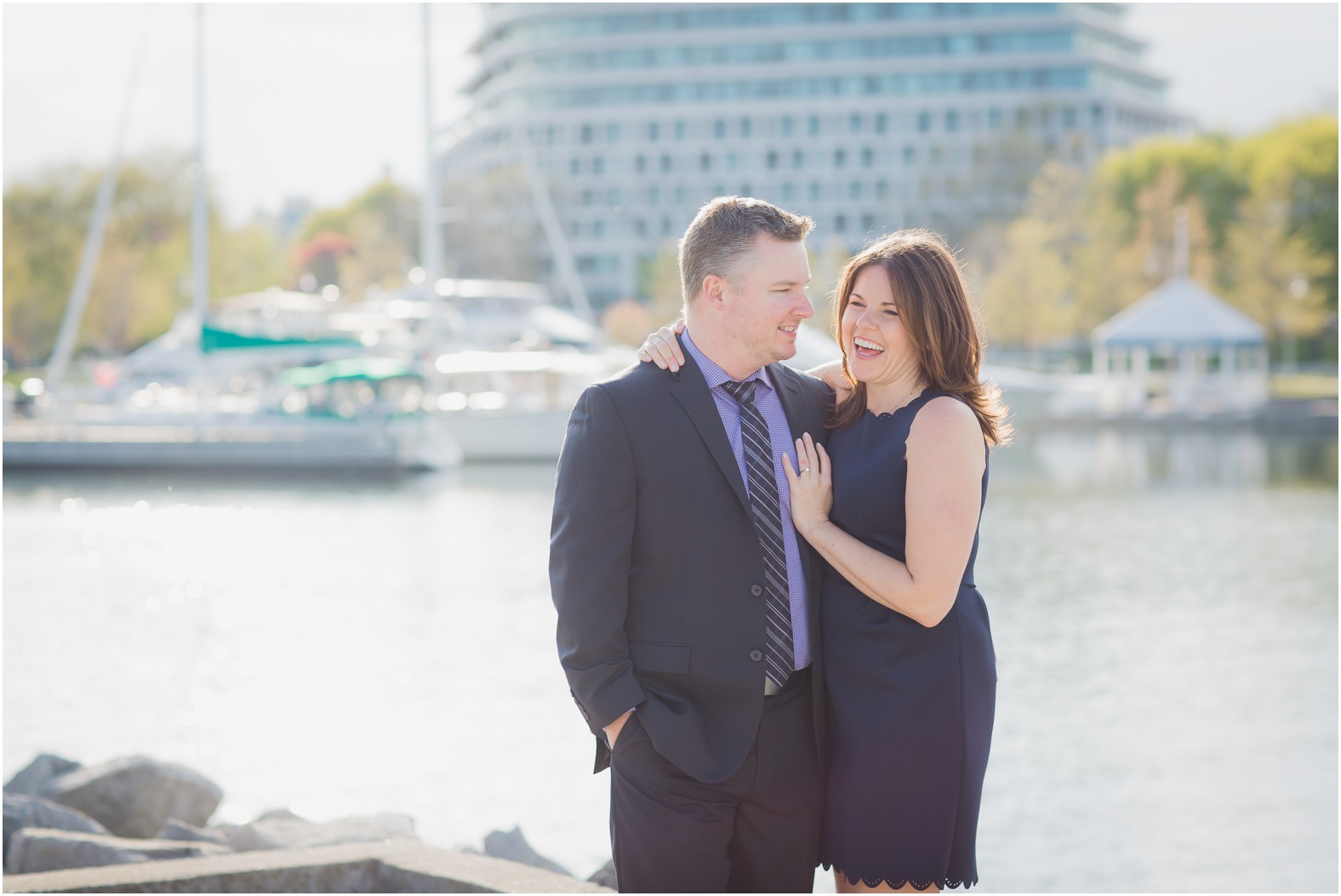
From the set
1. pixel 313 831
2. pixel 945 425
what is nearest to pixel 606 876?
pixel 313 831

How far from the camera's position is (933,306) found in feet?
11.4

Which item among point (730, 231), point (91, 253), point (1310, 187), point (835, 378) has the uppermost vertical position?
point (1310, 187)

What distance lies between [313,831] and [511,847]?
893 mm

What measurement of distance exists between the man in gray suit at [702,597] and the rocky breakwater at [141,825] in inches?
72.5

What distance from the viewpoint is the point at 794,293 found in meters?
3.50

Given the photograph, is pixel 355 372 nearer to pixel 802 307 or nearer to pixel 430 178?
pixel 430 178

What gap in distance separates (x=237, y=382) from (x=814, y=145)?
63222 mm

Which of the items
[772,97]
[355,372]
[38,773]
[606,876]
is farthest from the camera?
[772,97]

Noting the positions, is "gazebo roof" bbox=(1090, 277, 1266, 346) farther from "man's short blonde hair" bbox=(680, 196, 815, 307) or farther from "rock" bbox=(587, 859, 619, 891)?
"man's short blonde hair" bbox=(680, 196, 815, 307)

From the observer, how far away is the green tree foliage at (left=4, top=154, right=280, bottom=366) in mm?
61188

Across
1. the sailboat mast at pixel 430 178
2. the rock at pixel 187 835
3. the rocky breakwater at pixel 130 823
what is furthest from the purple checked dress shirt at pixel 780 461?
the sailboat mast at pixel 430 178

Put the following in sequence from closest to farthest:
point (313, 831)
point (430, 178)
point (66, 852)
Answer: point (66, 852) < point (313, 831) < point (430, 178)

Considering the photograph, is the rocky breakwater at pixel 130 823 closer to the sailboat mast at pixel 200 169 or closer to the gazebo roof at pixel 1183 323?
the sailboat mast at pixel 200 169

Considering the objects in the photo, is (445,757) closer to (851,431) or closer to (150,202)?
(851,431)
